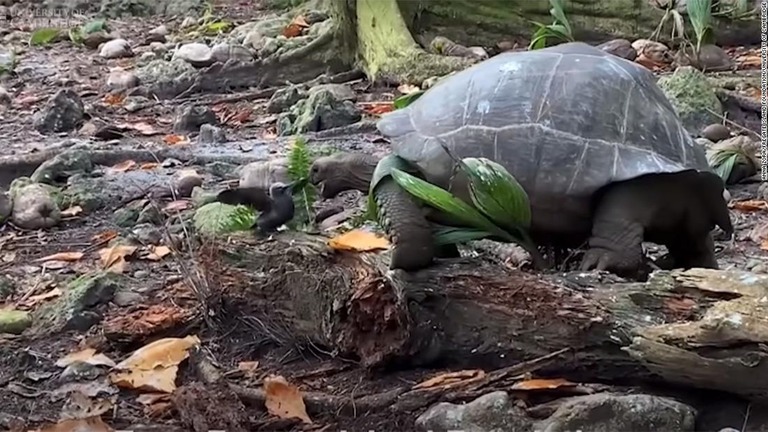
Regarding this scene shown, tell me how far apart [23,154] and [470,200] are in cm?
399

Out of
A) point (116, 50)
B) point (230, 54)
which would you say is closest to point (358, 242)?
point (230, 54)

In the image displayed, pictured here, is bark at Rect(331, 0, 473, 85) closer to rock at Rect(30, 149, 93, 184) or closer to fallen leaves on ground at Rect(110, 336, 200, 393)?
rock at Rect(30, 149, 93, 184)

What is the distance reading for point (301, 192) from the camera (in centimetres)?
349

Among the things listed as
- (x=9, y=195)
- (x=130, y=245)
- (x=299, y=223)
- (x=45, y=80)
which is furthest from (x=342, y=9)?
(x=299, y=223)

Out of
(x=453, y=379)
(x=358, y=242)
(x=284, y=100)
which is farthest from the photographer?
(x=284, y=100)

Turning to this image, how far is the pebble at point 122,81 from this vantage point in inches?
328

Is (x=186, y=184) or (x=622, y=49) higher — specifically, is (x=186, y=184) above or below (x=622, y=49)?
below

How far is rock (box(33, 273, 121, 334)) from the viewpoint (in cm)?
365

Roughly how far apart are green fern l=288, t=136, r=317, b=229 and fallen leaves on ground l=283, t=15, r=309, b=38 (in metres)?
5.81

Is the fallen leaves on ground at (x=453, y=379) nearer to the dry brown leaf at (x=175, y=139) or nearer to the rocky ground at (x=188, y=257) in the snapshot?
the rocky ground at (x=188, y=257)

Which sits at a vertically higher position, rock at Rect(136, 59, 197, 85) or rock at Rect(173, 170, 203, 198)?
rock at Rect(173, 170, 203, 198)

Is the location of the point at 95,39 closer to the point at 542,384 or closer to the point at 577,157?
the point at 577,157

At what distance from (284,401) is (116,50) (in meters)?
7.76

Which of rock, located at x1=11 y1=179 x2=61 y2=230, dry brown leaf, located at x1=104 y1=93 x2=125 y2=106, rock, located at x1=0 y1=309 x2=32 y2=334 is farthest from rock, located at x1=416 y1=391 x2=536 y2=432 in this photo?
dry brown leaf, located at x1=104 y1=93 x2=125 y2=106
